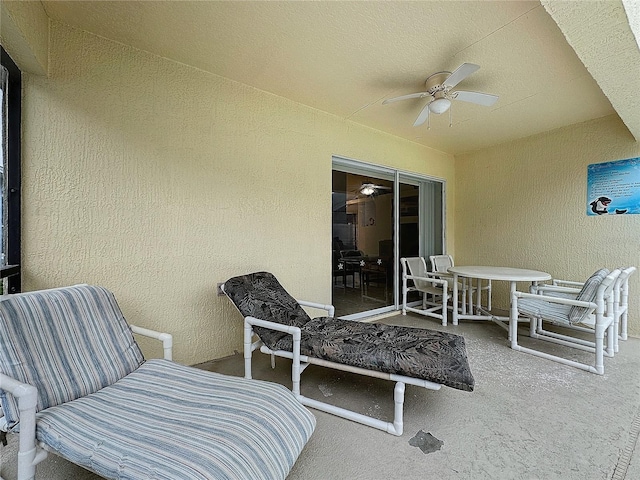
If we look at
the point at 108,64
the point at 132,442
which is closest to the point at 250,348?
the point at 132,442

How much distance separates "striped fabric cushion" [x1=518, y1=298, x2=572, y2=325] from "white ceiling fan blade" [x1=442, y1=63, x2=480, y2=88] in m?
2.17

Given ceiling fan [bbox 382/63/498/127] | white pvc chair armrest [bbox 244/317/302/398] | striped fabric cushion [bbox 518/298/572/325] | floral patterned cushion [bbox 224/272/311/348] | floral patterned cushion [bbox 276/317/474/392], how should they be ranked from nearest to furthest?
floral patterned cushion [bbox 276/317/474/392]
white pvc chair armrest [bbox 244/317/302/398]
floral patterned cushion [bbox 224/272/311/348]
ceiling fan [bbox 382/63/498/127]
striped fabric cushion [bbox 518/298/572/325]

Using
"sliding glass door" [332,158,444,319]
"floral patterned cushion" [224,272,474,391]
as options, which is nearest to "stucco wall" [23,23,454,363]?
"sliding glass door" [332,158,444,319]

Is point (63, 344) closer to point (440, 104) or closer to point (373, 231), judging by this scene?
point (440, 104)

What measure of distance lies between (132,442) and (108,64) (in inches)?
93.2

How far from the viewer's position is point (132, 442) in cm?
107

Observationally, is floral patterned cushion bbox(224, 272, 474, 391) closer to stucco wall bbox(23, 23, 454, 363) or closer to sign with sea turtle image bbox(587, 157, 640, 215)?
stucco wall bbox(23, 23, 454, 363)

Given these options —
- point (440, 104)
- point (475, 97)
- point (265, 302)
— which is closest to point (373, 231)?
point (440, 104)

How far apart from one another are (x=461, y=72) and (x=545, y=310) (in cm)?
224

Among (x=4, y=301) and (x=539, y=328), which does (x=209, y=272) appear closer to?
(x=4, y=301)

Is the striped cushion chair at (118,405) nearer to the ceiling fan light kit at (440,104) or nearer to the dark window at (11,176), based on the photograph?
the dark window at (11,176)

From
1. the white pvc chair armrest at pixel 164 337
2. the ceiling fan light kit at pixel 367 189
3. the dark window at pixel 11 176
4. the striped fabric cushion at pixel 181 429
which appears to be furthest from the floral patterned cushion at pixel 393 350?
the ceiling fan light kit at pixel 367 189

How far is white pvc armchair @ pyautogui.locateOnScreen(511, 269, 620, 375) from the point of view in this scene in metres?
2.33

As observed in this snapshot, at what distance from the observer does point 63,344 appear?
4.75 ft
